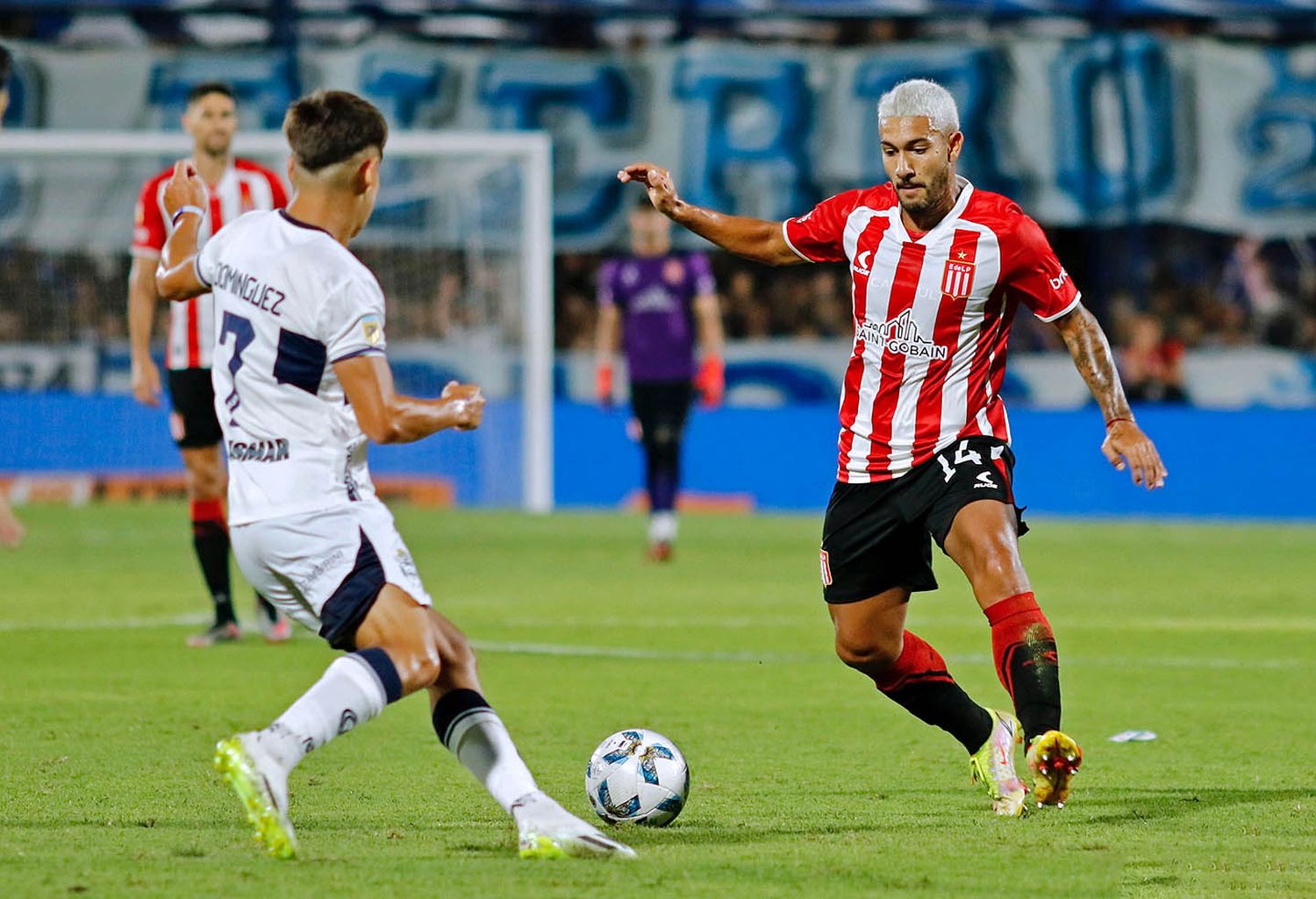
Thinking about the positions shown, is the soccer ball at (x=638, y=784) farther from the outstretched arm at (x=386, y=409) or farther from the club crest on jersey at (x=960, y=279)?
the club crest on jersey at (x=960, y=279)

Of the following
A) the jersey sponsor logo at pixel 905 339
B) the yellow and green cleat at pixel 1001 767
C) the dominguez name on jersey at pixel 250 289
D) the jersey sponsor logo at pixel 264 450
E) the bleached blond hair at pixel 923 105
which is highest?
the bleached blond hair at pixel 923 105

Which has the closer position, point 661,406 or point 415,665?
point 415,665

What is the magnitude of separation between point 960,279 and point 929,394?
338mm

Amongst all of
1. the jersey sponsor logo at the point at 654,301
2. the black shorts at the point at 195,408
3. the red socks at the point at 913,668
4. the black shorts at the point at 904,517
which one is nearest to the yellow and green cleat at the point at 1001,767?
the red socks at the point at 913,668

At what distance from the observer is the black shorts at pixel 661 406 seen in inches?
577

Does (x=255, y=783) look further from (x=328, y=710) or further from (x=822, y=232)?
(x=822, y=232)

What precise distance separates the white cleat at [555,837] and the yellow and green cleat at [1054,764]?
109 centimetres

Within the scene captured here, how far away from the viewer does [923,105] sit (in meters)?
5.73

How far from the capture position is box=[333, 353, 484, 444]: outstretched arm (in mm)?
4594

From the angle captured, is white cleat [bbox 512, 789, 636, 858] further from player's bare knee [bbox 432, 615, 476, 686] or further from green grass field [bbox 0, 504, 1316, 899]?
player's bare knee [bbox 432, 615, 476, 686]

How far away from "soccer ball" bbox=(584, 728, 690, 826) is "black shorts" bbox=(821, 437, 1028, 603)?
82 centimetres

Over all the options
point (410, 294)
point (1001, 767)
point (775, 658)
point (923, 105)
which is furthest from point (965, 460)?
point (410, 294)

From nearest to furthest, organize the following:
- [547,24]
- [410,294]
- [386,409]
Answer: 1. [386,409]
2. [410,294]
3. [547,24]

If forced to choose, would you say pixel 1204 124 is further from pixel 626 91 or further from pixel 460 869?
pixel 460 869
